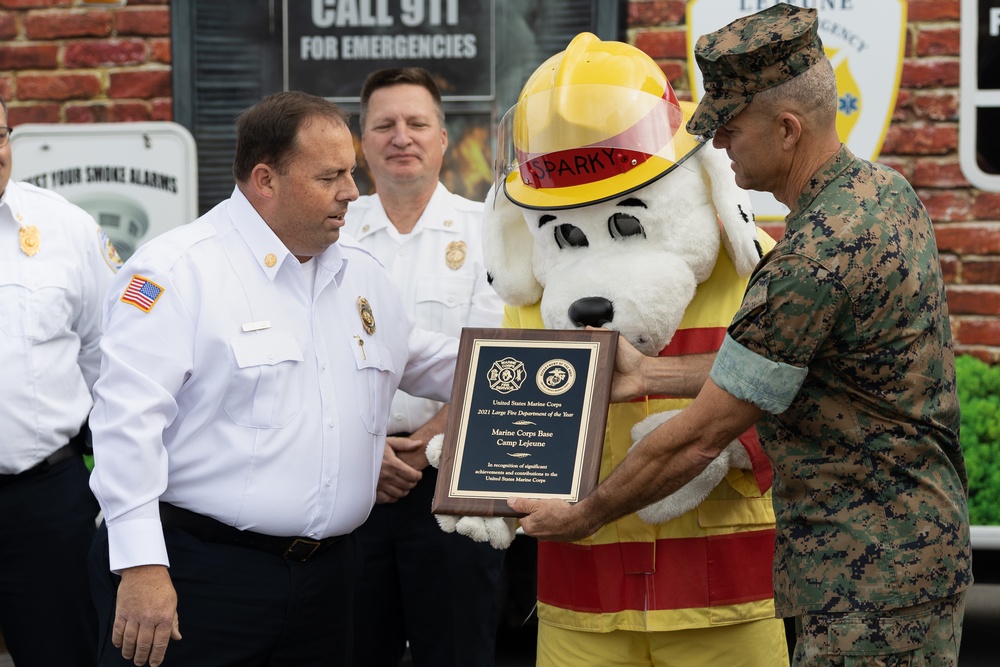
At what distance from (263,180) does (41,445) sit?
1148 millimetres

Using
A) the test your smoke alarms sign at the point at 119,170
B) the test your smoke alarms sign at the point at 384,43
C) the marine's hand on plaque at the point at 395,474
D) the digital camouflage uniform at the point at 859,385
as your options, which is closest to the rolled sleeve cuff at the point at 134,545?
the marine's hand on plaque at the point at 395,474

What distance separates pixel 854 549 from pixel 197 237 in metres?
1.57

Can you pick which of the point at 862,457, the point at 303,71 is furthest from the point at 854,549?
the point at 303,71

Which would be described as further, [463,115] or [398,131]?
[463,115]

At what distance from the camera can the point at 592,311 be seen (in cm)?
274

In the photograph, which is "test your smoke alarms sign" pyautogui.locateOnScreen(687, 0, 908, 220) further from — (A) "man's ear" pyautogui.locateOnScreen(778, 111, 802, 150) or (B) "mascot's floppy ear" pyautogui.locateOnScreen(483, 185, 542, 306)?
(A) "man's ear" pyautogui.locateOnScreen(778, 111, 802, 150)

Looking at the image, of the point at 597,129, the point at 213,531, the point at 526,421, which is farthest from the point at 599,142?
the point at 213,531

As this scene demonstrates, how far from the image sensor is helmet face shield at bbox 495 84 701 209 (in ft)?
9.09

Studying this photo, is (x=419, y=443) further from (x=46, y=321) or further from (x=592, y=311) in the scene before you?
(x=46, y=321)

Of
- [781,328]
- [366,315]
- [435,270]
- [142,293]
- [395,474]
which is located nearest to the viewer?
[781,328]

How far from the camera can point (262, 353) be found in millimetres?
2734

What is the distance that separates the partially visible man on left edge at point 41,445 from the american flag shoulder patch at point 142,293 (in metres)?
0.93

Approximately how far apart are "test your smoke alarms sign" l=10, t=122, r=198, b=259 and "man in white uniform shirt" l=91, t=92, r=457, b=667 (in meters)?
1.68

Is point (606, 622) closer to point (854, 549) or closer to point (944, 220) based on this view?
point (854, 549)
